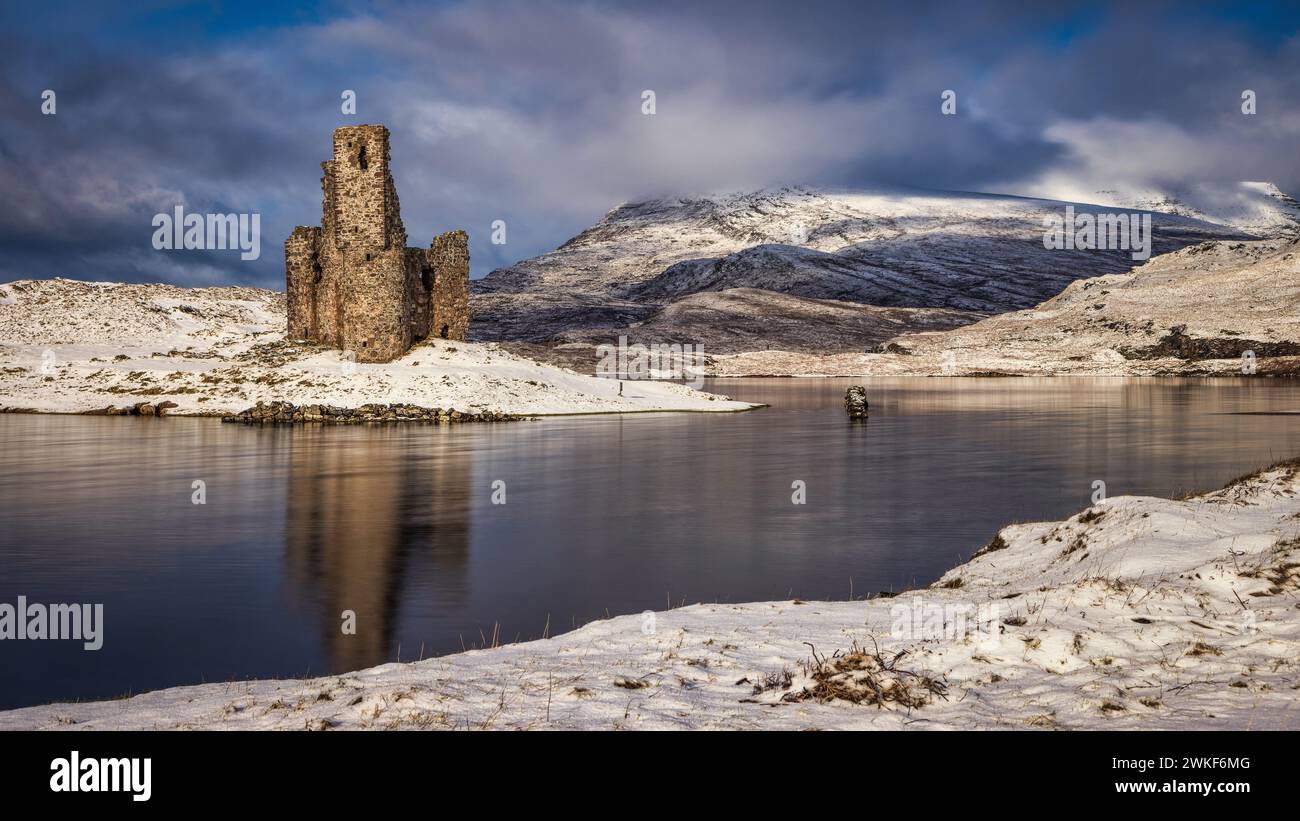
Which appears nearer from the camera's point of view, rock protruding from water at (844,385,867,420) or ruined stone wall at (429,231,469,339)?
rock protruding from water at (844,385,867,420)

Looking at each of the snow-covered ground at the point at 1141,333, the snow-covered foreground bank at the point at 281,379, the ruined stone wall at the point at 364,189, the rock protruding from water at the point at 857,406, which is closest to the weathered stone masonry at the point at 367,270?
the ruined stone wall at the point at 364,189

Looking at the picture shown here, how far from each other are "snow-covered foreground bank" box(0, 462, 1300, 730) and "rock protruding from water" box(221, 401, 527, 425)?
3169 centimetres

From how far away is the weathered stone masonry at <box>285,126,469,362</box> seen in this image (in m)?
44.5

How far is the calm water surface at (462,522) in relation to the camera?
10641 mm

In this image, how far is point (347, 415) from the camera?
41688mm

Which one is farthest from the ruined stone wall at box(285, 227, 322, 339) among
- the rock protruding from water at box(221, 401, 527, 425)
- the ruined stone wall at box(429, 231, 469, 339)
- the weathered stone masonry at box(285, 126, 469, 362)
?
the rock protruding from water at box(221, 401, 527, 425)

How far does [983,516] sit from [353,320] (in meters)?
34.4

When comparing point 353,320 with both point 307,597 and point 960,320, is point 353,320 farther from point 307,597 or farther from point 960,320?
point 960,320

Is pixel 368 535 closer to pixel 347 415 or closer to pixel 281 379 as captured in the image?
pixel 347 415

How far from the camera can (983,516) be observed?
59.9ft

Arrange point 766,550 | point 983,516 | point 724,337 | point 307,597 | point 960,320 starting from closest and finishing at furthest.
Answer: point 307,597 → point 766,550 → point 983,516 → point 724,337 → point 960,320

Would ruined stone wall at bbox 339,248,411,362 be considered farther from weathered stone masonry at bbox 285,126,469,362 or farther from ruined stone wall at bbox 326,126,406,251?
ruined stone wall at bbox 326,126,406,251
